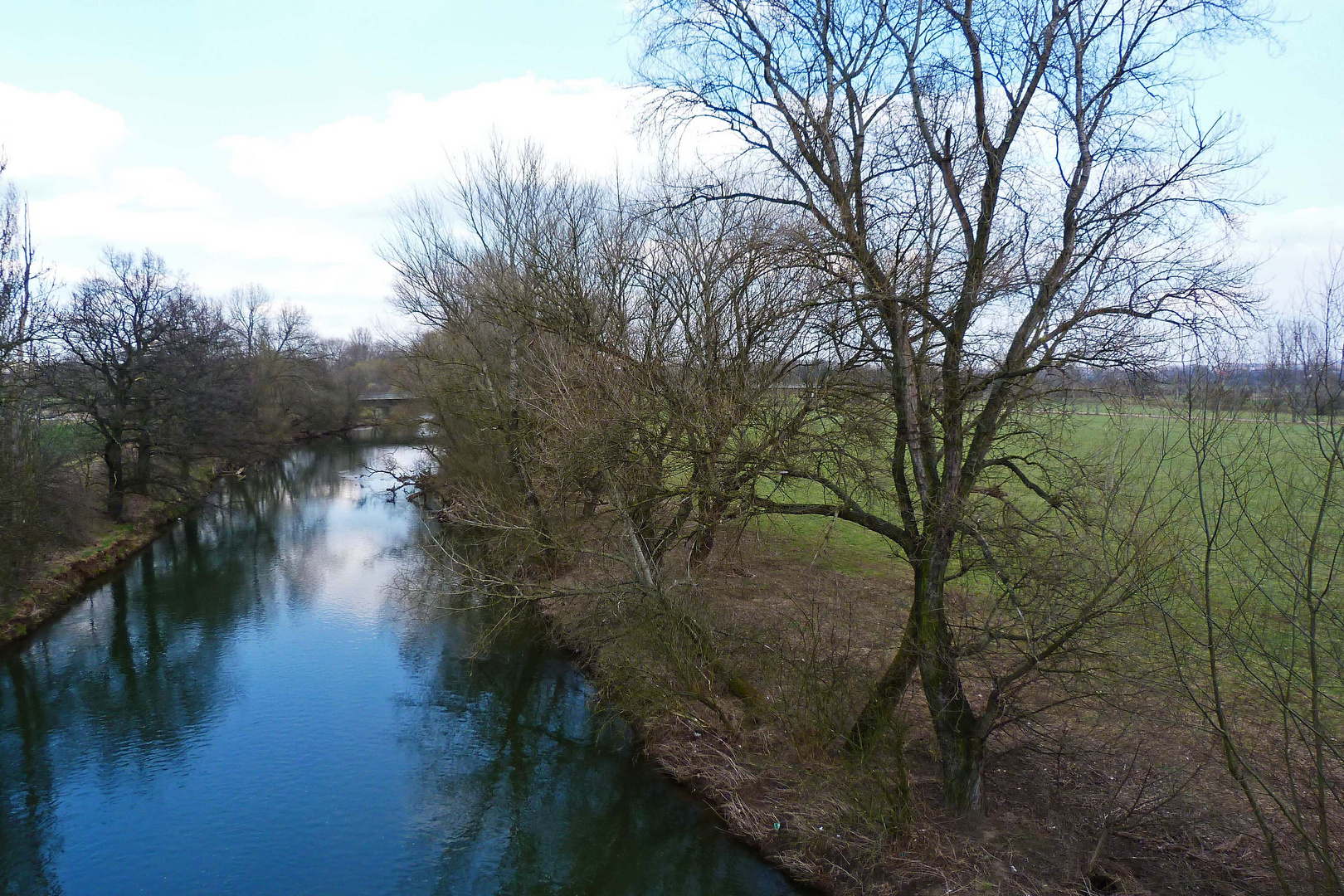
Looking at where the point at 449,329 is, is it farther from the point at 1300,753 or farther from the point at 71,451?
the point at 1300,753

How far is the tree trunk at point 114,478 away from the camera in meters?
25.4

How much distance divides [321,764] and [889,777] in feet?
25.9

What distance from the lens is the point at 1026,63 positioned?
25.2 feet

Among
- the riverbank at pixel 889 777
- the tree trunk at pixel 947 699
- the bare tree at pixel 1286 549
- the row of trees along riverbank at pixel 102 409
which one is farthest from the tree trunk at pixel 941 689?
the row of trees along riverbank at pixel 102 409

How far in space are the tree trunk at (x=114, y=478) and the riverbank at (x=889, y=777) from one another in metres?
20.5

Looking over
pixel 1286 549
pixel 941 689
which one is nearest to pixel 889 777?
pixel 941 689

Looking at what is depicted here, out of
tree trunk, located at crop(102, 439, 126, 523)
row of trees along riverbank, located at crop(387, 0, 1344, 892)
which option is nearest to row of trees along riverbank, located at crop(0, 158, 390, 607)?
tree trunk, located at crop(102, 439, 126, 523)

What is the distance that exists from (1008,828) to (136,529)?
26.5m

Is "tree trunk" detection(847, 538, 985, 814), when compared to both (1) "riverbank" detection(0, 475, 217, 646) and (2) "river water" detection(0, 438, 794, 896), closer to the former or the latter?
(2) "river water" detection(0, 438, 794, 896)

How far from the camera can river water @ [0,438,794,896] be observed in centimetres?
929

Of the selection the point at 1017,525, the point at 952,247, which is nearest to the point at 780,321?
the point at 952,247

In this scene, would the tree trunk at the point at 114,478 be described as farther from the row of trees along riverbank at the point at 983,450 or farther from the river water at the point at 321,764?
the row of trees along riverbank at the point at 983,450

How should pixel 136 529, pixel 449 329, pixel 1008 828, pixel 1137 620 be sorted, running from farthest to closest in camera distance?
pixel 136 529, pixel 449 329, pixel 1008 828, pixel 1137 620

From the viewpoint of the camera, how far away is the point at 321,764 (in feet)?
38.1
